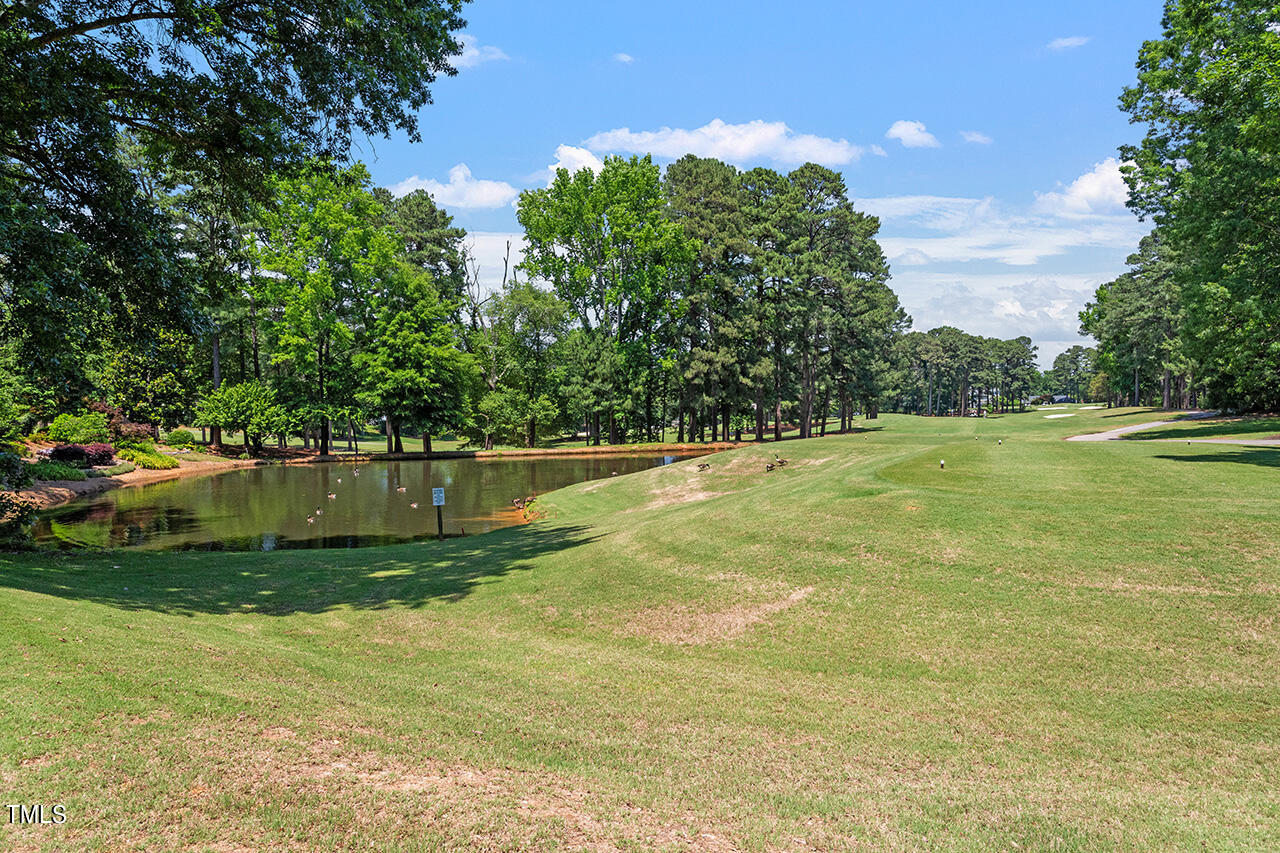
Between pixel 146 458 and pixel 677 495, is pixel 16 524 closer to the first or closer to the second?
pixel 677 495

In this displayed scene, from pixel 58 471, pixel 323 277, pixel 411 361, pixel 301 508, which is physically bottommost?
pixel 301 508

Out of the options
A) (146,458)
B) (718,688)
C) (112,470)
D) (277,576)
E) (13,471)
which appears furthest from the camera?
(146,458)

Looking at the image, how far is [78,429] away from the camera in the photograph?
128 ft

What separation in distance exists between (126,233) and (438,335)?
138 ft

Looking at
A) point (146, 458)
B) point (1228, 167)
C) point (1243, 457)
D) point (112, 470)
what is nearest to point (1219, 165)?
point (1228, 167)

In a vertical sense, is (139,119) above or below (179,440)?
above

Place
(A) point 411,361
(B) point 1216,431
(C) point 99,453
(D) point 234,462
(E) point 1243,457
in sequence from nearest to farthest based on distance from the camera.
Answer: (E) point 1243,457
(B) point 1216,431
(C) point 99,453
(D) point 234,462
(A) point 411,361

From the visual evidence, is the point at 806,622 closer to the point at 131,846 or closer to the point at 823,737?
the point at 823,737

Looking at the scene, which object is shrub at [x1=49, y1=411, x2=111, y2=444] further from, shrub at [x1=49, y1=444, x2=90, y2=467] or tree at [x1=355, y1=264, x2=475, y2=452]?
tree at [x1=355, y1=264, x2=475, y2=452]

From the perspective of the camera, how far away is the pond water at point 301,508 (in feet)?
70.5

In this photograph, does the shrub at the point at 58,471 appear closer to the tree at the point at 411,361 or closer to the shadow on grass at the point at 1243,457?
the tree at the point at 411,361

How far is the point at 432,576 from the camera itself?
14.6 m

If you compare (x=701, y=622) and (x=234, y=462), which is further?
(x=234, y=462)

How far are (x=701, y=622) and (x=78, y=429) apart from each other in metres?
46.7
